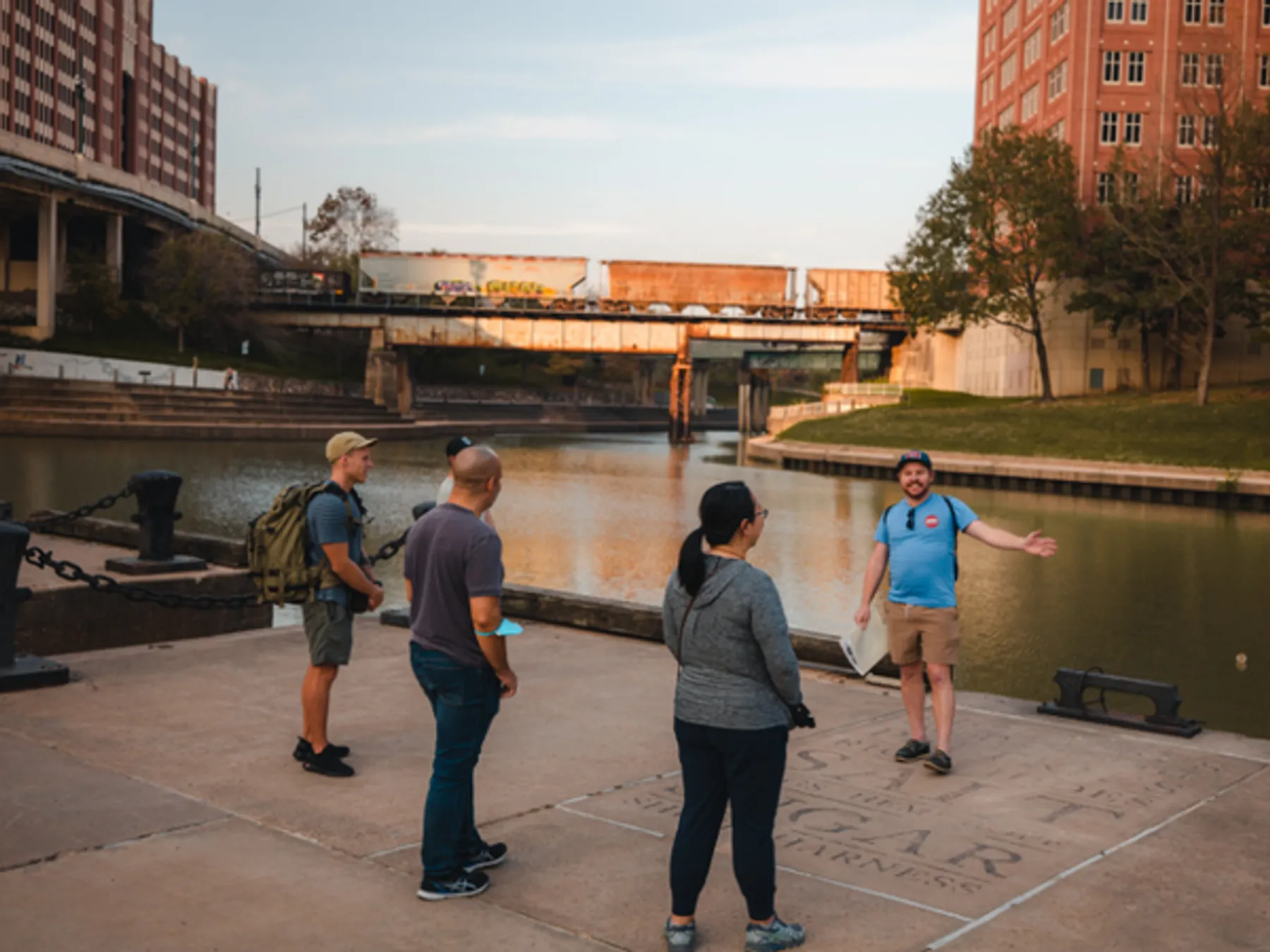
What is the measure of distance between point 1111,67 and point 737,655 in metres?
70.6

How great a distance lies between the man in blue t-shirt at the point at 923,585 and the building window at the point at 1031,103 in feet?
234

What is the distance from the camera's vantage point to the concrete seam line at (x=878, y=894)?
559 centimetres

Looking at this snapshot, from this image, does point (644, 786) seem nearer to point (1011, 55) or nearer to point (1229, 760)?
point (1229, 760)

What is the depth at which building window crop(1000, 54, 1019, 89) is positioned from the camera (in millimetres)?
78312

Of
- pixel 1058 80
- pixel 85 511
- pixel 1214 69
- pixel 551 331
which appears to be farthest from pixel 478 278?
pixel 85 511

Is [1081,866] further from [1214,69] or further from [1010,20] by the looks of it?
[1010,20]

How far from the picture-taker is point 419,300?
292ft

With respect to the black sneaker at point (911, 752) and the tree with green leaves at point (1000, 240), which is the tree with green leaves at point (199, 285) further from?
the black sneaker at point (911, 752)

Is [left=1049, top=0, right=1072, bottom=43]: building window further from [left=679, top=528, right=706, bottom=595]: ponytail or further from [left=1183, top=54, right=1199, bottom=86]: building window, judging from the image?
[left=679, top=528, right=706, bottom=595]: ponytail

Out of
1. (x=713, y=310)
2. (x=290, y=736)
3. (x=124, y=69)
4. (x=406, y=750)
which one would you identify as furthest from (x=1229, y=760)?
(x=124, y=69)

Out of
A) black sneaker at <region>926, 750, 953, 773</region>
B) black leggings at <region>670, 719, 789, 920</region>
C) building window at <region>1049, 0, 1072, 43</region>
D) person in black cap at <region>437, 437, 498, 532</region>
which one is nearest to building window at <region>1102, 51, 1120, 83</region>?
building window at <region>1049, 0, 1072, 43</region>

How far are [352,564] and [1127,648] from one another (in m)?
11.0

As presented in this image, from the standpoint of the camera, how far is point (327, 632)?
24.6 feet

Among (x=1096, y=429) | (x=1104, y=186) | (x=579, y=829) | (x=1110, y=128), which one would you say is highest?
(x=1110, y=128)
